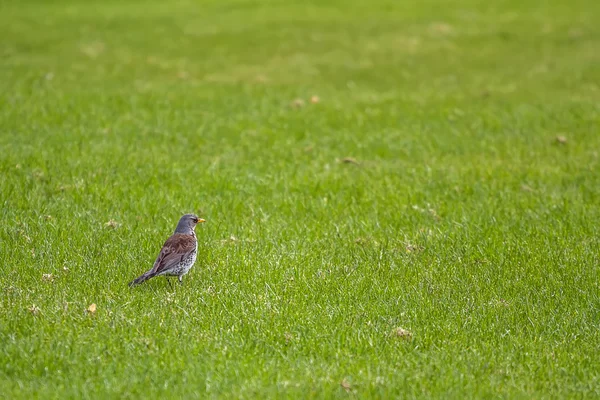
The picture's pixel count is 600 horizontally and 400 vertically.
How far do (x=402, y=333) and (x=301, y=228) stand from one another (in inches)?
119

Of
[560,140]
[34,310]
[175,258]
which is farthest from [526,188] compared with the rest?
[34,310]

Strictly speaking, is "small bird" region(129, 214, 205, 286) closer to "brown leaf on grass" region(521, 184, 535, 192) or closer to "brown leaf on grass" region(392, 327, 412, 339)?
"brown leaf on grass" region(392, 327, 412, 339)

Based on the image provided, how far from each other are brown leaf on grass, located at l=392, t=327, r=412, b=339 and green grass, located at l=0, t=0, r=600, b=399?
0.05 metres

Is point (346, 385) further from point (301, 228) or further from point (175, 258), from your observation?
point (301, 228)

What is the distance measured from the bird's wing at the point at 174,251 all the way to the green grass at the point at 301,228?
333mm

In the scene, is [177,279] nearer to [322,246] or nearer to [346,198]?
[322,246]

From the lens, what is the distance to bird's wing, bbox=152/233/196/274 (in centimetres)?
714

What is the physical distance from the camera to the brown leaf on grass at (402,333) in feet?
21.8

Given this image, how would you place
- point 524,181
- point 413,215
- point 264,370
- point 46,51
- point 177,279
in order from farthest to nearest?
Result: point 46,51, point 524,181, point 413,215, point 177,279, point 264,370

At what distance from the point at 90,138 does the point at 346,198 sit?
4.71m

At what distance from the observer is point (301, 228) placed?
9.44 meters

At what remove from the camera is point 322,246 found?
350 inches

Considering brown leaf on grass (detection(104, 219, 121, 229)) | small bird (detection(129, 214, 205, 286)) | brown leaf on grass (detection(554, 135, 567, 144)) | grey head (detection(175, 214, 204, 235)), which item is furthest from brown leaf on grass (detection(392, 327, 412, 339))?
brown leaf on grass (detection(554, 135, 567, 144))

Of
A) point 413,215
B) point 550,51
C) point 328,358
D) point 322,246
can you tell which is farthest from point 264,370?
point 550,51
